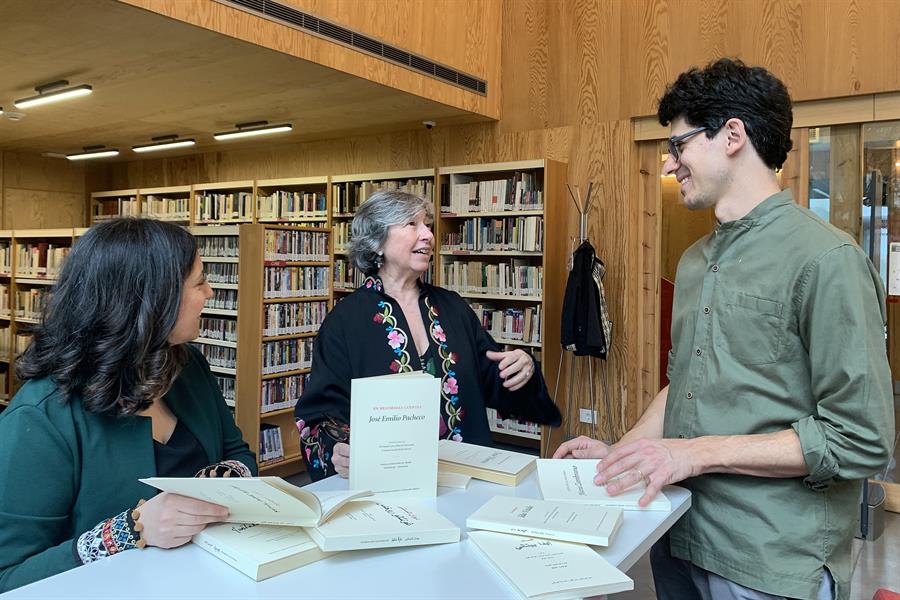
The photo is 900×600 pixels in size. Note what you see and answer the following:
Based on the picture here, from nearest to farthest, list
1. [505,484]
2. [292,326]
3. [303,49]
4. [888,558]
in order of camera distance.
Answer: [505,484]
[888,558]
[303,49]
[292,326]

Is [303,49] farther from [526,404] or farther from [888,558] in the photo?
[888,558]

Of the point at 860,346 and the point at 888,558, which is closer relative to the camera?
the point at 860,346

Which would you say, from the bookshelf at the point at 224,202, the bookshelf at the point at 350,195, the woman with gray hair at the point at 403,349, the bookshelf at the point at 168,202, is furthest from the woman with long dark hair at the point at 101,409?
the bookshelf at the point at 168,202

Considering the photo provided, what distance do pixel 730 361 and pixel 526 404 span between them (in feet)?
2.76

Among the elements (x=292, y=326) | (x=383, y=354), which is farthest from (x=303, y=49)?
(x=383, y=354)

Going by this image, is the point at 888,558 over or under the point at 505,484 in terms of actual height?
under

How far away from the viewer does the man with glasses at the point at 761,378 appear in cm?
125

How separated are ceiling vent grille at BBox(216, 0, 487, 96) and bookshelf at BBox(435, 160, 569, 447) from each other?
781 millimetres

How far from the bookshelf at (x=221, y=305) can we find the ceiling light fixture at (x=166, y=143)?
3088 millimetres

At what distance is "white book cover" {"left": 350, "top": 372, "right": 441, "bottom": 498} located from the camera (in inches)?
51.9

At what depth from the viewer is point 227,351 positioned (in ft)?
17.4

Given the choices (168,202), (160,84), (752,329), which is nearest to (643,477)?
(752,329)

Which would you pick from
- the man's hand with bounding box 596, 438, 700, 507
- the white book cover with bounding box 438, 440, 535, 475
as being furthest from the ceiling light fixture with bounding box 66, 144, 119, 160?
the man's hand with bounding box 596, 438, 700, 507

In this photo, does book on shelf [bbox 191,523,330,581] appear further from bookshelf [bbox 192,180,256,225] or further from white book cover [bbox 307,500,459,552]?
bookshelf [bbox 192,180,256,225]
